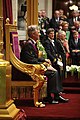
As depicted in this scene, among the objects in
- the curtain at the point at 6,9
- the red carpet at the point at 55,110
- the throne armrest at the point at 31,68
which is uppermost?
the curtain at the point at 6,9

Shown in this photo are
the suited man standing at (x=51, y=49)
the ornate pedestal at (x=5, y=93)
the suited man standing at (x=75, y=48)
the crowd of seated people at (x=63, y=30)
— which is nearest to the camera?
the ornate pedestal at (x=5, y=93)

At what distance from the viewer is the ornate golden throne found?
534cm

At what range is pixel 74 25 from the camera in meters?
9.56

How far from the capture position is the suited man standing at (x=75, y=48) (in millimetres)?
8797

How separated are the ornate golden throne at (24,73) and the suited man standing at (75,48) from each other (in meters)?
3.46

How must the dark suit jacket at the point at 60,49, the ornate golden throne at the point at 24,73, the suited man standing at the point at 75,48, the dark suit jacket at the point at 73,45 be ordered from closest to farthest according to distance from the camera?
the ornate golden throne at the point at 24,73 < the dark suit jacket at the point at 60,49 < the suited man standing at the point at 75,48 < the dark suit jacket at the point at 73,45

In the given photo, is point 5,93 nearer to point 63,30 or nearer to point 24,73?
point 24,73

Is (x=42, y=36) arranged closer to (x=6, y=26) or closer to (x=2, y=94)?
(x=6, y=26)

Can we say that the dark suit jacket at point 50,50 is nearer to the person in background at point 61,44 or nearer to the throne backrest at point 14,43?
the person in background at point 61,44

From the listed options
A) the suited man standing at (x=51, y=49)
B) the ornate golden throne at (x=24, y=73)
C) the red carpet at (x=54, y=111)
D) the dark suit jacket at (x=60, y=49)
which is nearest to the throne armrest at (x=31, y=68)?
the ornate golden throne at (x=24, y=73)

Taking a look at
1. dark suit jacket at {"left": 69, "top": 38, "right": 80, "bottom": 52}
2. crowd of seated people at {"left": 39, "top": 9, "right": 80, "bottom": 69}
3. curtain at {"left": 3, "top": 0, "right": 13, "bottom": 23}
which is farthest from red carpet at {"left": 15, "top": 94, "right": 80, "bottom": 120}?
dark suit jacket at {"left": 69, "top": 38, "right": 80, "bottom": 52}

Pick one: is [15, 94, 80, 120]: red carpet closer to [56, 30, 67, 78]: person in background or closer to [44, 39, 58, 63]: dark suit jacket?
[44, 39, 58, 63]: dark suit jacket

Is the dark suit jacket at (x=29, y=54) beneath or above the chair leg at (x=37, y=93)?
above

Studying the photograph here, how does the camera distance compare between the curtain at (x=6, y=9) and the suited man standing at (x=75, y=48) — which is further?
the suited man standing at (x=75, y=48)
